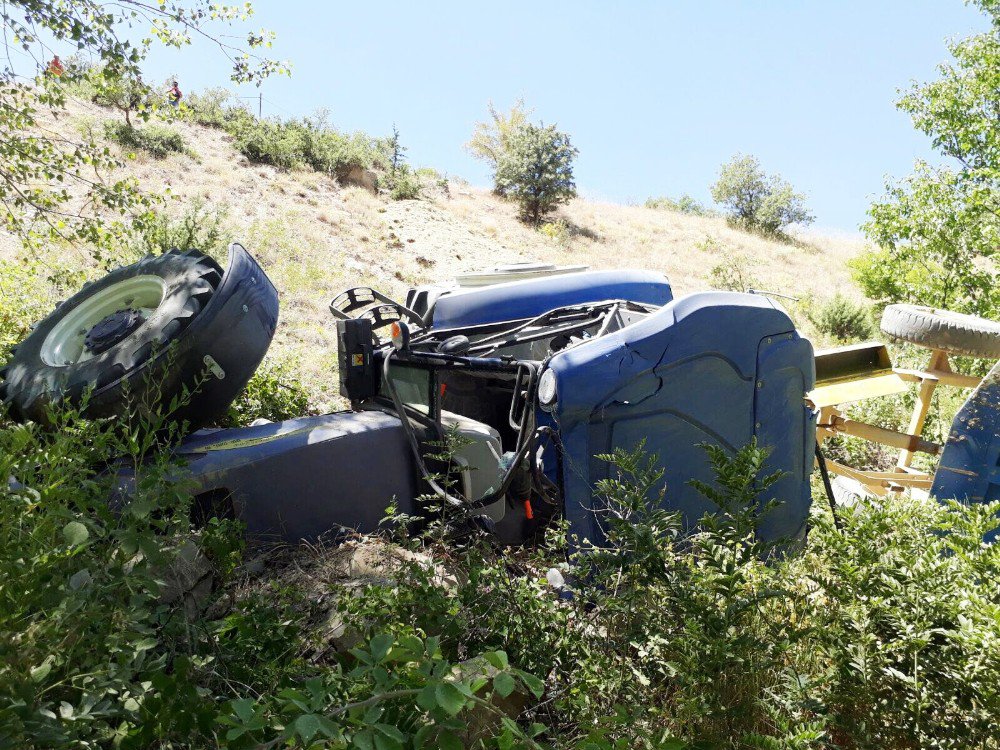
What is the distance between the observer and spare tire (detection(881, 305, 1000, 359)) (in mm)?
5324

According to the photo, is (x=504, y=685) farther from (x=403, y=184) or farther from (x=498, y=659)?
(x=403, y=184)

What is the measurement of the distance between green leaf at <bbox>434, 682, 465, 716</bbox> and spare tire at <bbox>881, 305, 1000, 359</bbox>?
17.6 ft

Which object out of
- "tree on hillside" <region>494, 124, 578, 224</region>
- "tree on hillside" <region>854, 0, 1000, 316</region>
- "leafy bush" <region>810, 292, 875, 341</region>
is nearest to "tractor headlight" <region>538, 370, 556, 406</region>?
"tree on hillside" <region>854, 0, 1000, 316</region>

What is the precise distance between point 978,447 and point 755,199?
40.9 m

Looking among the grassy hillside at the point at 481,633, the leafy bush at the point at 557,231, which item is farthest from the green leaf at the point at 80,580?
the leafy bush at the point at 557,231

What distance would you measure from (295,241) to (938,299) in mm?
14377

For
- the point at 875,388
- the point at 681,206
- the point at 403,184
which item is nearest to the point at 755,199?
the point at 681,206

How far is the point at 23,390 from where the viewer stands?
366 cm

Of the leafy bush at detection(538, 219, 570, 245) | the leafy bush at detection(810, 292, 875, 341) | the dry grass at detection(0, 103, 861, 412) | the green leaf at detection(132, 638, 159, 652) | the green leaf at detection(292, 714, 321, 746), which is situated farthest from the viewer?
the leafy bush at detection(538, 219, 570, 245)

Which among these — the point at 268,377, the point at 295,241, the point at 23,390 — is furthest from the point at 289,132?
the point at 23,390

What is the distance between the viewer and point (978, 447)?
3.52 meters

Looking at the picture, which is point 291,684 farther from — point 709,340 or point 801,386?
point 801,386

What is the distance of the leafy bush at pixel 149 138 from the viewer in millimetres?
20994

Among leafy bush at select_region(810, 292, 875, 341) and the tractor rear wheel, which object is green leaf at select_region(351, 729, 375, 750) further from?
leafy bush at select_region(810, 292, 875, 341)
